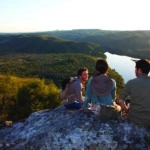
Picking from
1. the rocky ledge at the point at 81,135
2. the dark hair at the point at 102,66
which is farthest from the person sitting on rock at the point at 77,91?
the dark hair at the point at 102,66

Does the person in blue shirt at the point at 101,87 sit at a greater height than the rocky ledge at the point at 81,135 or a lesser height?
greater

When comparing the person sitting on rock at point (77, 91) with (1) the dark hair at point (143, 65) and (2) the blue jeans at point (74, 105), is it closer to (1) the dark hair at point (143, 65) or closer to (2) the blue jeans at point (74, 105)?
(2) the blue jeans at point (74, 105)

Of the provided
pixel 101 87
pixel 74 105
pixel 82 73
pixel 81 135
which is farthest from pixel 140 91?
pixel 74 105

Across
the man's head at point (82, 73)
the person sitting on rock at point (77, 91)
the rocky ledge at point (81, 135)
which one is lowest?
the rocky ledge at point (81, 135)

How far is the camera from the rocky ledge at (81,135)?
977 cm

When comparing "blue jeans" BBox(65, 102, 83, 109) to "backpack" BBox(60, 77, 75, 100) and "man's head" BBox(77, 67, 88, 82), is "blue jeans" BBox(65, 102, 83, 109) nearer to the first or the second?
"backpack" BBox(60, 77, 75, 100)

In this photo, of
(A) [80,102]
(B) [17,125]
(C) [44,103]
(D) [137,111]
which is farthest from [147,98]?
(C) [44,103]

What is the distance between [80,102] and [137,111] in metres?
3.34

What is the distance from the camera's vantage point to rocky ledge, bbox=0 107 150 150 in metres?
9.77

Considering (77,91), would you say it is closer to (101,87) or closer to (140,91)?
(101,87)

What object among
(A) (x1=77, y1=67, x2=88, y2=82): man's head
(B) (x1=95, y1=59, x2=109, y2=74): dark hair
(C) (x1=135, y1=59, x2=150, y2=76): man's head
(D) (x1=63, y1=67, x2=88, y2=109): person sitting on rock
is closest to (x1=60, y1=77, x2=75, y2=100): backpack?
(D) (x1=63, y1=67, x2=88, y2=109): person sitting on rock

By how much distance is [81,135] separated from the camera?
10094mm

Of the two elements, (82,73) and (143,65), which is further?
(82,73)

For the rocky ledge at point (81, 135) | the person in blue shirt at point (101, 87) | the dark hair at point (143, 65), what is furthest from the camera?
the person in blue shirt at point (101, 87)
